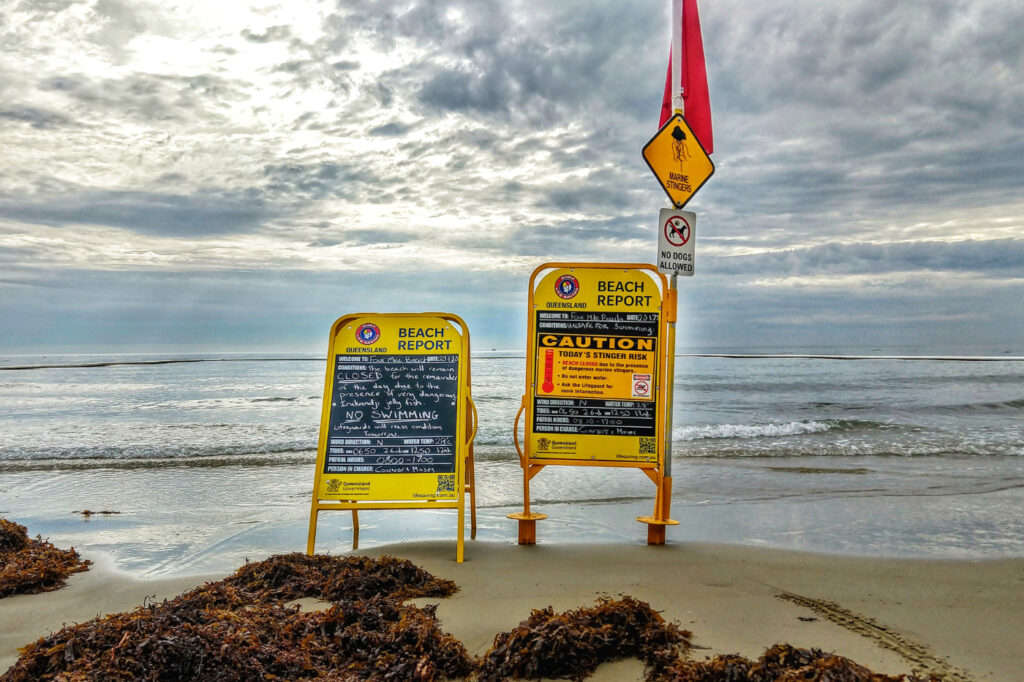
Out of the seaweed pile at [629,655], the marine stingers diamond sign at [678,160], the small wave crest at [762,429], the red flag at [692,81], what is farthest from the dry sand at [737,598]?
the small wave crest at [762,429]

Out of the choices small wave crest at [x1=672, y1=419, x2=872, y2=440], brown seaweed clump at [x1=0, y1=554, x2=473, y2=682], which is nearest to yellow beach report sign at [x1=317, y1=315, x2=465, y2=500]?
brown seaweed clump at [x1=0, y1=554, x2=473, y2=682]

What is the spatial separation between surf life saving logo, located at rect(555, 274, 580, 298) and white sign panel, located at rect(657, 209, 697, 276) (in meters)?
0.73

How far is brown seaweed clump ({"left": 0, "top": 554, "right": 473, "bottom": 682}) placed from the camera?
2670 mm

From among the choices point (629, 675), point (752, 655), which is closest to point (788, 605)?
point (752, 655)

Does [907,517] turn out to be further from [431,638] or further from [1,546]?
[1,546]

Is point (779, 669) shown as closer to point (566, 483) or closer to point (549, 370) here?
point (549, 370)

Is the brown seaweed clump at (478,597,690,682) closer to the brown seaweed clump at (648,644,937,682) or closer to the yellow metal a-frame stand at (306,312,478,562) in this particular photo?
the brown seaweed clump at (648,644,937,682)

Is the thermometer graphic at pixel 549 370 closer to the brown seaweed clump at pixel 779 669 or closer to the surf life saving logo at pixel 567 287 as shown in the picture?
the surf life saving logo at pixel 567 287

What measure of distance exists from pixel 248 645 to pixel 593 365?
11.4 feet

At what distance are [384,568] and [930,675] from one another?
309 centimetres

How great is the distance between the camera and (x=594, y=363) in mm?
5512

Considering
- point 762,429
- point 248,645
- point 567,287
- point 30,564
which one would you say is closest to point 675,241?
point 567,287

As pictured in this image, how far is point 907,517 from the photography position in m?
6.17

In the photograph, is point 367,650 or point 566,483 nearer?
point 367,650
